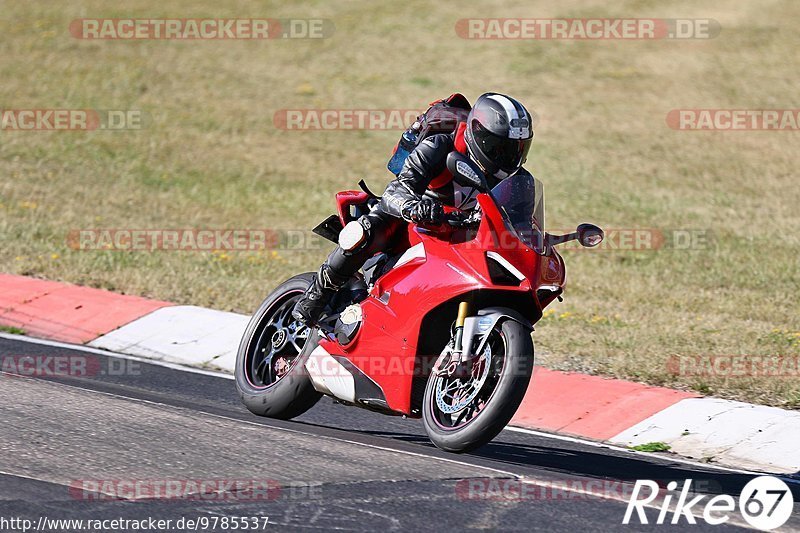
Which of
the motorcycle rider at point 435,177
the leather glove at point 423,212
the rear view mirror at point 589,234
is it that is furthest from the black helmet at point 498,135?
the rear view mirror at point 589,234

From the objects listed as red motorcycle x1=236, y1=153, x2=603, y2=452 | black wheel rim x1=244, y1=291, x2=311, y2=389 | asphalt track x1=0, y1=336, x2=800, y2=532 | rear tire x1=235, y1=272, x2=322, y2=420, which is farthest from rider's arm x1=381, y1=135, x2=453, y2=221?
asphalt track x1=0, y1=336, x2=800, y2=532

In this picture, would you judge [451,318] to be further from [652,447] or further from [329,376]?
[652,447]

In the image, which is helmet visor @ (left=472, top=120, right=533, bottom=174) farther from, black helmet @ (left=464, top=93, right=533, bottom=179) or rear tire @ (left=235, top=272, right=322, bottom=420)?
rear tire @ (left=235, top=272, right=322, bottom=420)

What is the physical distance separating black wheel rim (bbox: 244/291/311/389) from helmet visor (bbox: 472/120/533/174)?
194cm

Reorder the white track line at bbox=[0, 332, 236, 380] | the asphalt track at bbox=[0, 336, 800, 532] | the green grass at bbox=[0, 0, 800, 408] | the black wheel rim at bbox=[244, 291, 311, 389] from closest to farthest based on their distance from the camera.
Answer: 1. the asphalt track at bbox=[0, 336, 800, 532]
2. the black wheel rim at bbox=[244, 291, 311, 389]
3. the white track line at bbox=[0, 332, 236, 380]
4. the green grass at bbox=[0, 0, 800, 408]

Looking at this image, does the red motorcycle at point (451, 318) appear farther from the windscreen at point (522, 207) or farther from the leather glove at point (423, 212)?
the leather glove at point (423, 212)

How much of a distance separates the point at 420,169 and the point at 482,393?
1395 mm

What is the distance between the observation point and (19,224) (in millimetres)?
15258

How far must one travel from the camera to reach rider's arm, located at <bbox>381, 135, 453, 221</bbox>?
23.2 ft

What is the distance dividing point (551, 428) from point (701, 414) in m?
1.14

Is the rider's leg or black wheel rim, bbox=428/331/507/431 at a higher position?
the rider's leg

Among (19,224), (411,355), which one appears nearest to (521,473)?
(411,355)

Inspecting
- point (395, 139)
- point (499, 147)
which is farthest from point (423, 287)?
point (395, 139)

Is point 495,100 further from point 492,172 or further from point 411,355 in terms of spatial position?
point 411,355
